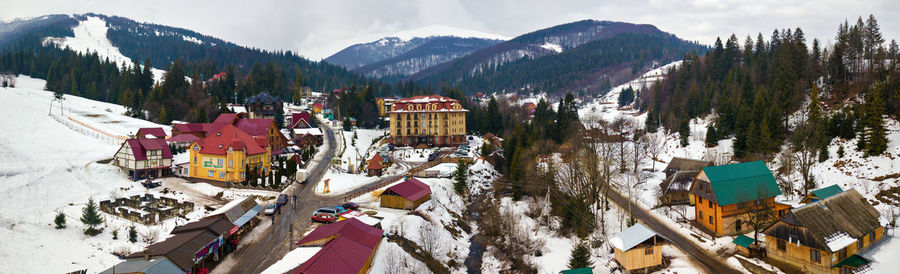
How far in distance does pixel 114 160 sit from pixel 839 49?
89.4 m

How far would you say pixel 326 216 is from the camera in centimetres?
3300

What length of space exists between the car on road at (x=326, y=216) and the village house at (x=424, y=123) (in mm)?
41849

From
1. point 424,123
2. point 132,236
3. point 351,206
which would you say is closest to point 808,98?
point 424,123

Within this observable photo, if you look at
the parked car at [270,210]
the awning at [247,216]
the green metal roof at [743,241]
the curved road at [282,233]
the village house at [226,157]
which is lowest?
the green metal roof at [743,241]

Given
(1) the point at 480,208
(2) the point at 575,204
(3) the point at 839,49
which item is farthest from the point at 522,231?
(3) the point at 839,49

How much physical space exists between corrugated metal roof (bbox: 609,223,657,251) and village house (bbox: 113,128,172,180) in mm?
44828

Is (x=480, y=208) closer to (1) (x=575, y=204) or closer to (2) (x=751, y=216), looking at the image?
(1) (x=575, y=204)

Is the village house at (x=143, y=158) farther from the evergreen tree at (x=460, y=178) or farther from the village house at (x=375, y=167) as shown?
the evergreen tree at (x=460, y=178)

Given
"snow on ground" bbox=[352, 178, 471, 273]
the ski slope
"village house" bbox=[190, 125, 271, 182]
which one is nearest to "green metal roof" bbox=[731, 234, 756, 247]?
"snow on ground" bbox=[352, 178, 471, 273]

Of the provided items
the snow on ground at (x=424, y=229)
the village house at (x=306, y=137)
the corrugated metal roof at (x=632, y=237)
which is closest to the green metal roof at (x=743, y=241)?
the corrugated metal roof at (x=632, y=237)

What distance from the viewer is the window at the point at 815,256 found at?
87.4ft

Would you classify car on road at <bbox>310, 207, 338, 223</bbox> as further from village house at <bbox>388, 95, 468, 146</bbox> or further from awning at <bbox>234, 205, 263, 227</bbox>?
village house at <bbox>388, 95, 468, 146</bbox>

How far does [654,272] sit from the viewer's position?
89.5 ft

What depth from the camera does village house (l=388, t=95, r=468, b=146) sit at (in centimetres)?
7512
